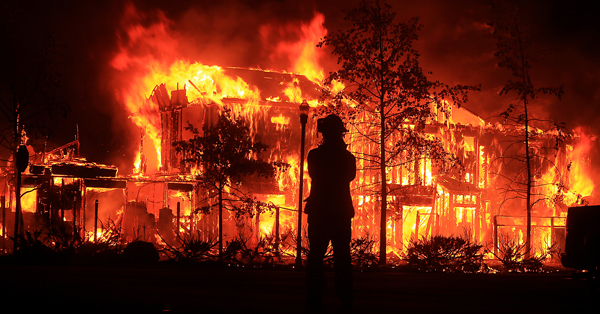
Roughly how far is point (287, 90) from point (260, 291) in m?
29.1

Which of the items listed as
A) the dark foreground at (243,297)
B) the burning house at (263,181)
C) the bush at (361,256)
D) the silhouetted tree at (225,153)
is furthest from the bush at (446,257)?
the burning house at (263,181)

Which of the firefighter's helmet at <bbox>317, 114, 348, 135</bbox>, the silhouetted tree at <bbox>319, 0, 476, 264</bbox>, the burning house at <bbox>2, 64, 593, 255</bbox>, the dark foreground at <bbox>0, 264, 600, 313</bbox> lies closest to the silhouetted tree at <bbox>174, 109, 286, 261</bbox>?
the silhouetted tree at <bbox>319, 0, 476, 264</bbox>

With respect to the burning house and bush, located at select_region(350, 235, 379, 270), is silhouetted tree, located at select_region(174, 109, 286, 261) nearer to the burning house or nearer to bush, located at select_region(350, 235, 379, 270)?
bush, located at select_region(350, 235, 379, 270)

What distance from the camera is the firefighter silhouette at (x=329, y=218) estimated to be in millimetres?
5676

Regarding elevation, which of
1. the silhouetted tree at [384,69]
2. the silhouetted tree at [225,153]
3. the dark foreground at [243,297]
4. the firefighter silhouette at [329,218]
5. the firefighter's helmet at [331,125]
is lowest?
the dark foreground at [243,297]

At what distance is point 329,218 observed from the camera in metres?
5.68

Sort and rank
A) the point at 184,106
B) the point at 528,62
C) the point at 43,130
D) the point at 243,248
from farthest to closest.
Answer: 1. the point at 184,106
2. the point at 528,62
3. the point at 43,130
4. the point at 243,248

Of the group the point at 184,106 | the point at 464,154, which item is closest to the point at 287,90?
the point at 184,106

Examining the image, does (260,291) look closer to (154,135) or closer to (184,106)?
(184,106)

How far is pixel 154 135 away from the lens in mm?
36875

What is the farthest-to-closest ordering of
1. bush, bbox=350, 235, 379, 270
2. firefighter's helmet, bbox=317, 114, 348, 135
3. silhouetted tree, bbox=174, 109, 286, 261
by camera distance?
silhouetted tree, bbox=174, 109, 286, 261, bush, bbox=350, 235, 379, 270, firefighter's helmet, bbox=317, 114, 348, 135

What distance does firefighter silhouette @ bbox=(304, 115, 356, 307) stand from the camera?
18.6 ft

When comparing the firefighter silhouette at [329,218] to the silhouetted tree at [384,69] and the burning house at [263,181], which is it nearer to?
the silhouetted tree at [384,69]

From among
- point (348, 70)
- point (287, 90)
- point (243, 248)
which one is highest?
point (287, 90)
